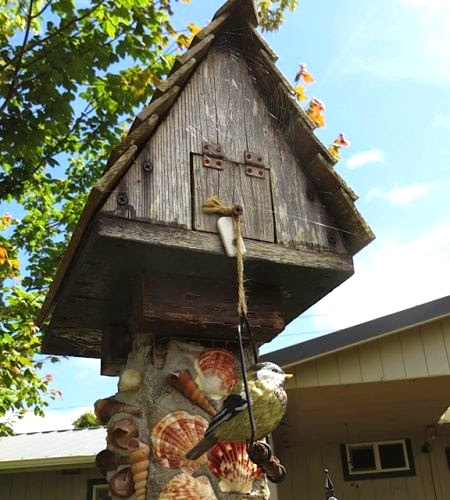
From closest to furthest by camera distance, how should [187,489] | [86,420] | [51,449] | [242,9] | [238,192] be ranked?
[187,489], [238,192], [242,9], [51,449], [86,420]

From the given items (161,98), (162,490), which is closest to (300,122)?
(161,98)

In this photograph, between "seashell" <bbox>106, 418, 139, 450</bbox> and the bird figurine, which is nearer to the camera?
the bird figurine

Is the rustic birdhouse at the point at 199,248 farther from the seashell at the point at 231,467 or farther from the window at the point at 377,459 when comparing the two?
the window at the point at 377,459

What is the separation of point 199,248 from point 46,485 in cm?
897

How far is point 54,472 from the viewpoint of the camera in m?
9.81

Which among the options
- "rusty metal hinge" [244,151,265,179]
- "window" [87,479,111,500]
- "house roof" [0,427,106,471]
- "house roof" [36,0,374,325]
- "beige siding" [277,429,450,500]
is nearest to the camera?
"house roof" [36,0,374,325]

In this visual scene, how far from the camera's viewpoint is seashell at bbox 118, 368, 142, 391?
2.36 metres

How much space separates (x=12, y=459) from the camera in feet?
30.6

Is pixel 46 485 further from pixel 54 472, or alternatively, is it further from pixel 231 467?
pixel 231 467

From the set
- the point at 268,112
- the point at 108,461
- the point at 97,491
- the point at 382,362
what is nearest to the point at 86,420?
the point at 97,491

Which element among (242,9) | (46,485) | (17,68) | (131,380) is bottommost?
(131,380)

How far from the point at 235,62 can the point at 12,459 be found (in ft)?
Answer: 28.2

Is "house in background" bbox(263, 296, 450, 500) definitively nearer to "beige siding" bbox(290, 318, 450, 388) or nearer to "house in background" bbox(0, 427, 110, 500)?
"beige siding" bbox(290, 318, 450, 388)

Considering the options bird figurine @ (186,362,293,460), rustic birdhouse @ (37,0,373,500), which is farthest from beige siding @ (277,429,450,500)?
bird figurine @ (186,362,293,460)
